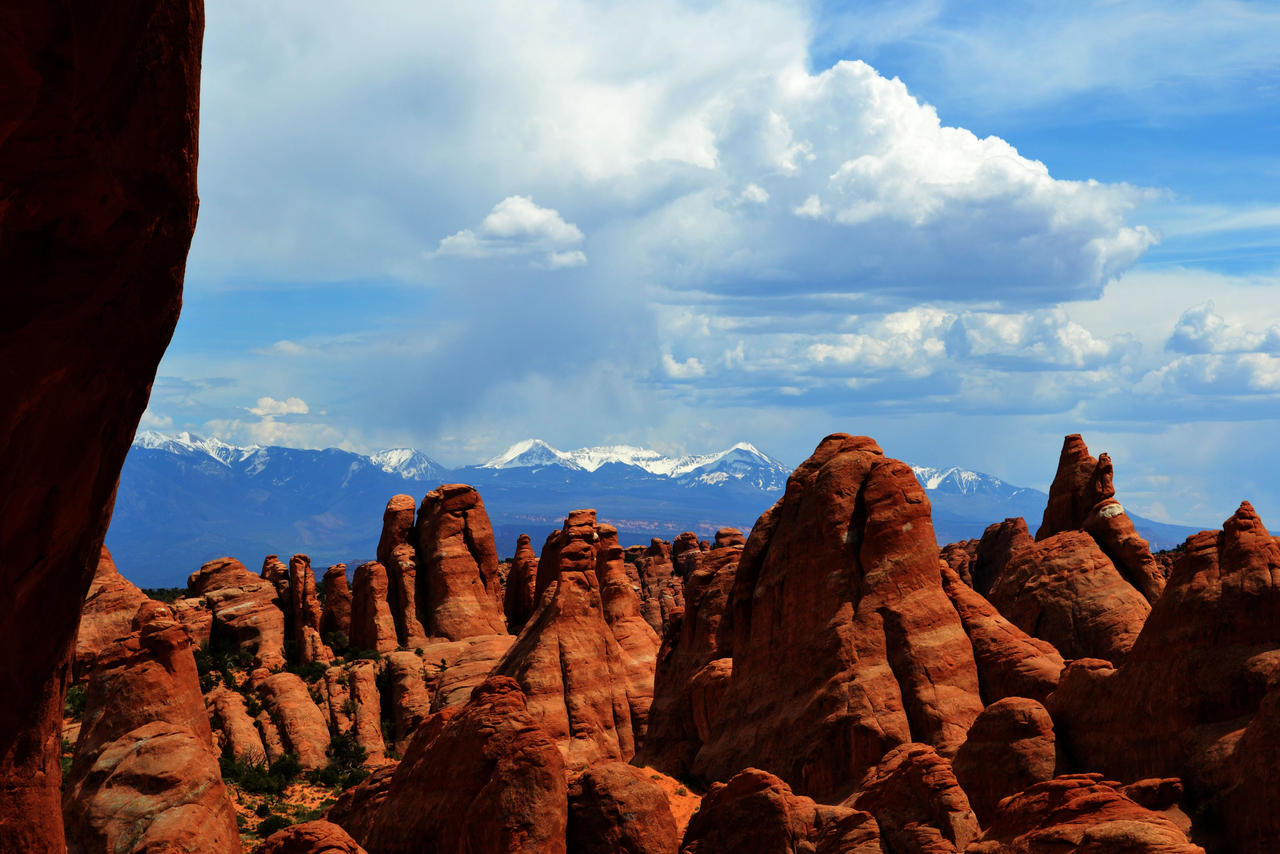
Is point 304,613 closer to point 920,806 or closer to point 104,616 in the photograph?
point 104,616

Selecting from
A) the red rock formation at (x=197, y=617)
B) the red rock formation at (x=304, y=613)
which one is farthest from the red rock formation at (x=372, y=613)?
the red rock formation at (x=197, y=617)

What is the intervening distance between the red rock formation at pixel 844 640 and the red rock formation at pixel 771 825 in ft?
32.5

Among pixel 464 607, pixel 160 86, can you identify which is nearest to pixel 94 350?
pixel 160 86

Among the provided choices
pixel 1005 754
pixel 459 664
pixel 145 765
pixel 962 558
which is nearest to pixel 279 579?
pixel 459 664

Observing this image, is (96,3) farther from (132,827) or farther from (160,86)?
(132,827)

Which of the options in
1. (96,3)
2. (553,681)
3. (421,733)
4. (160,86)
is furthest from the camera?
(553,681)

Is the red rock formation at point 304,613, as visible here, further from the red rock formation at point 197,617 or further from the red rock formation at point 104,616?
the red rock formation at point 104,616

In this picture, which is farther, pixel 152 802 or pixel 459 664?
pixel 459 664

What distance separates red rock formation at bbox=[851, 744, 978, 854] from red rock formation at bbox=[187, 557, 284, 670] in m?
57.8

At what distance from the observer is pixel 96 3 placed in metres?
8.01

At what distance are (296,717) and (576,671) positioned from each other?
21804 millimetres

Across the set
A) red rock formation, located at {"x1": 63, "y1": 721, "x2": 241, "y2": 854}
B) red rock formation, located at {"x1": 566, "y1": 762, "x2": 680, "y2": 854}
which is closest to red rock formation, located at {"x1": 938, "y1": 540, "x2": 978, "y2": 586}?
red rock formation, located at {"x1": 566, "y1": 762, "x2": 680, "y2": 854}

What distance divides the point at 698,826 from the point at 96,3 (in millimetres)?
26088

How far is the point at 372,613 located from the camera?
83000 millimetres
